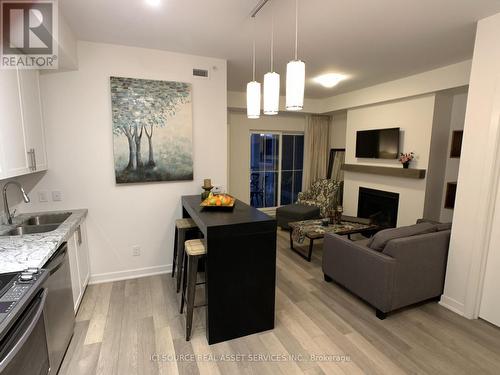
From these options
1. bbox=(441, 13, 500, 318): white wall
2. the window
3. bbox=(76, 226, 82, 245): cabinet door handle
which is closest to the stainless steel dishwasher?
bbox=(76, 226, 82, 245): cabinet door handle

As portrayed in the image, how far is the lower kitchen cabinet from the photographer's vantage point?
2.42m

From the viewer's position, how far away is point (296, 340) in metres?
2.24

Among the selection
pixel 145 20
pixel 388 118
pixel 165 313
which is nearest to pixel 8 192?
pixel 165 313

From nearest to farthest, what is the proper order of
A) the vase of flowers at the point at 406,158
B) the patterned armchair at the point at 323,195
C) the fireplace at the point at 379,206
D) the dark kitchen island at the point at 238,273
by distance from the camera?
the dark kitchen island at the point at 238,273, the vase of flowers at the point at 406,158, the fireplace at the point at 379,206, the patterned armchair at the point at 323,195

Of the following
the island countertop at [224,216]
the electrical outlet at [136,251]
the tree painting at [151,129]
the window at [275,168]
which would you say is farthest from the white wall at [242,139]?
the island countertop at [224,216]

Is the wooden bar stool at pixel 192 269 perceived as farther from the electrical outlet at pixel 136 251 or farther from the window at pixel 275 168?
the window at pixel 275 168

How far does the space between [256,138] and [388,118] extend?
274 centimetres

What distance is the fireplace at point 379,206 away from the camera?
4.70 m

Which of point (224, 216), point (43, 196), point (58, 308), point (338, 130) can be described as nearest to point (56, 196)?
point (43, 196)

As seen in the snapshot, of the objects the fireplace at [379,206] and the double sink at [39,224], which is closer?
the double sink at [39,224]

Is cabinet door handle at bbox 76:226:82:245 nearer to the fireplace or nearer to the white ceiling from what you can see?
the white ceiling

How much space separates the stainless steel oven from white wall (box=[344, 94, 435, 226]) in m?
4.80

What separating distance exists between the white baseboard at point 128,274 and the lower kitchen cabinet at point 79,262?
142 millimetres

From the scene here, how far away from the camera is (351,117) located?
17.7 ft
